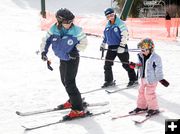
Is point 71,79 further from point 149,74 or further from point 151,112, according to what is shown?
point 151,112

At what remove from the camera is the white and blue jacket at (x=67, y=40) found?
6707 millimetres

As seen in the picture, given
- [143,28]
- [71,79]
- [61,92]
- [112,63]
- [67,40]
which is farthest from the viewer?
[143,28]

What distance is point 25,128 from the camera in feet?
21.3

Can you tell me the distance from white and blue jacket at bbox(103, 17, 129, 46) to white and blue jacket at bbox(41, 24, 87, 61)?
209 centimetres

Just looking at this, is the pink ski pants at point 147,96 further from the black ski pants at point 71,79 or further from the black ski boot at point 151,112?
the black ski pants at point 71,79

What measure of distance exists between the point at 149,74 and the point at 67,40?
4.63 ft

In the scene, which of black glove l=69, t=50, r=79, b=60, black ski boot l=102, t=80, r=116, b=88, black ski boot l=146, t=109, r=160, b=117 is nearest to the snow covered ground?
black ski boot l=146, t=109, r=160, b=117

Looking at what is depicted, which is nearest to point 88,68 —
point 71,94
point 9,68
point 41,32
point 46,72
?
point 46,72

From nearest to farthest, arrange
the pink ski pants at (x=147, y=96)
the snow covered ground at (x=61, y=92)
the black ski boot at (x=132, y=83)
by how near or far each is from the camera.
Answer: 1. the snow covered ground at (x=61, y=92)
2. the pink ski pants at (x=147, y=96)
3. the black ski boot at (x=132, y=83)

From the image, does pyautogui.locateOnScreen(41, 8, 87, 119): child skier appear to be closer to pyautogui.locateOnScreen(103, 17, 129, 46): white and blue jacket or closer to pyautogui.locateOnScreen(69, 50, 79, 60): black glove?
pyautogui.locateOnScreen(69, 50, 79, 60): black glove

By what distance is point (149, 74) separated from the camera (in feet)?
22.2

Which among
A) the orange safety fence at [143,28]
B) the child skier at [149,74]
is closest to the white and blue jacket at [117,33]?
the child skier at [149,74]

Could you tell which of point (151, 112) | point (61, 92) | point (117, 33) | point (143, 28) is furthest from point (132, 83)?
point (143, 28)

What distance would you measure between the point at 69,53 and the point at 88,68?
15.5ft
